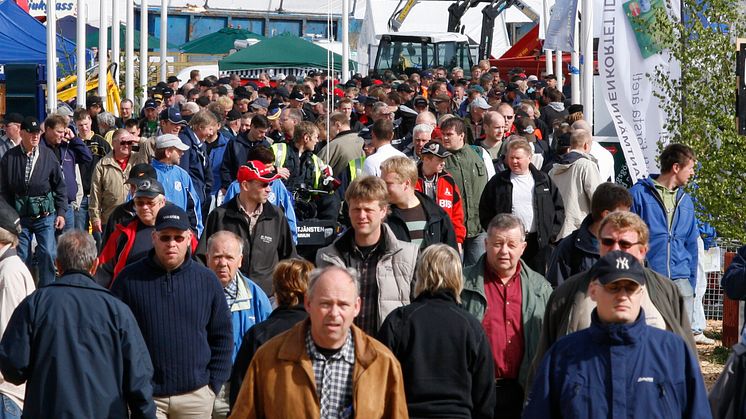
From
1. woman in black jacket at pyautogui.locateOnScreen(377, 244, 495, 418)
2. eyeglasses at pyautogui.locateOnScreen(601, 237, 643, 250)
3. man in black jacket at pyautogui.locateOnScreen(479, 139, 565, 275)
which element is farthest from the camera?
man in black jacket at pyautogui.locateOnScreen(479, 139, 565, 275)

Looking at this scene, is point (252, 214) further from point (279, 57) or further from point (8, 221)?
point (279, 57)

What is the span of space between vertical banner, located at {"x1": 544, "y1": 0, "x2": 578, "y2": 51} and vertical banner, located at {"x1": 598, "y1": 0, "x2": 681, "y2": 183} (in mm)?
4852

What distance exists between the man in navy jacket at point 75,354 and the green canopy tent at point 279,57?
3589cm

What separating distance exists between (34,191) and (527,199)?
5.50 metres

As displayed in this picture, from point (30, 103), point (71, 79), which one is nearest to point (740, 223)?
point (30, 103)

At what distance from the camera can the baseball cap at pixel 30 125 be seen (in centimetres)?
1382

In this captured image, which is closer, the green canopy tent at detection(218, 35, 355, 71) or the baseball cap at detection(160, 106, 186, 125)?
the baseball cap at detection(160, 106, 186, 125)

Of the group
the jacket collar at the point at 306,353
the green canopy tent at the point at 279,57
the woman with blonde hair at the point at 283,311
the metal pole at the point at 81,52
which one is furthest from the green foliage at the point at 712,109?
the green canopy tent at the point at 279,57

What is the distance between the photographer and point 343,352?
5656mm

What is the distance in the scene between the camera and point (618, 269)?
5453 mm

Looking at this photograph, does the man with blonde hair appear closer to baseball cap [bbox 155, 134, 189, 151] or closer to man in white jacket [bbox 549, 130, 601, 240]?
man in white jacket [bbox 549, 130, 601, 240]

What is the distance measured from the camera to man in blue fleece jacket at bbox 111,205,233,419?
7.34 metres

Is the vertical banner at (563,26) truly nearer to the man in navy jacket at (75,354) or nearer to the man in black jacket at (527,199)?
the man in black jacket at (527,199)

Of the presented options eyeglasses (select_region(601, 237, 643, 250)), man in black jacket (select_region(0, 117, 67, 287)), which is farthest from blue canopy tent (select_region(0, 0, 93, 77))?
eyeglasses (select_region(601, 237, 643, 250))
